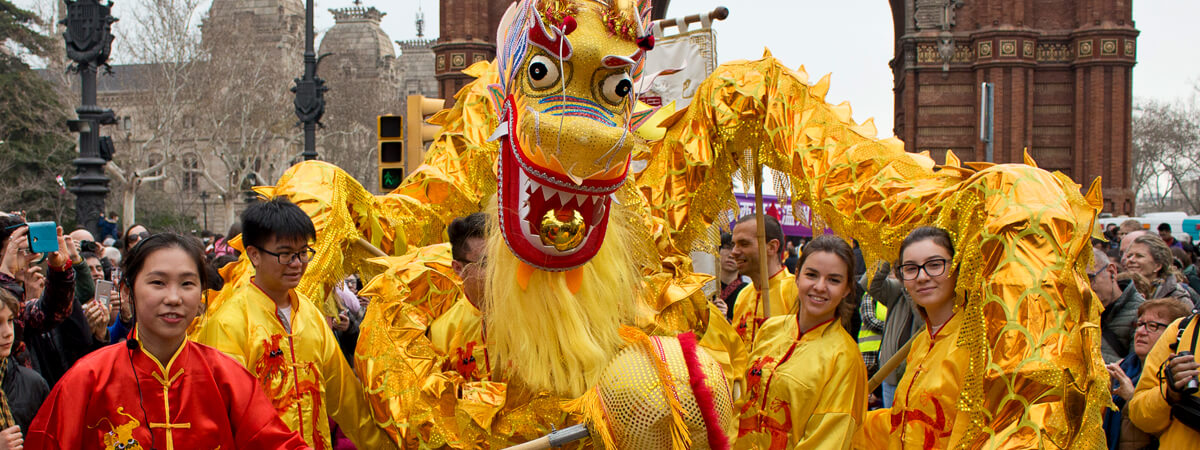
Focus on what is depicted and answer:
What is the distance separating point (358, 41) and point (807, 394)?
58.9 metres

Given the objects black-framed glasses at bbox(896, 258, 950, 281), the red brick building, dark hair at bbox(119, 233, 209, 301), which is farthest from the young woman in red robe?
the red brick building

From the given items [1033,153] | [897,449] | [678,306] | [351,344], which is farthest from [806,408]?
[1033,153]

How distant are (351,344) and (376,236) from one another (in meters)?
1.55

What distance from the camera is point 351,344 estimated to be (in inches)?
232

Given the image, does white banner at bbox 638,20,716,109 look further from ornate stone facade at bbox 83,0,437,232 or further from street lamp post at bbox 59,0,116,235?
ornate stone facade at bbox 83,0,437,232

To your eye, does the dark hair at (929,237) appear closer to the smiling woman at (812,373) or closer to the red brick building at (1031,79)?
the smiling woman at (812,373)

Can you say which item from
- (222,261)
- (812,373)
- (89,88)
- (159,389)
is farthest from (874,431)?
(89,88)

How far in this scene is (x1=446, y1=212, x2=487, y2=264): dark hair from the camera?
12.3 feet

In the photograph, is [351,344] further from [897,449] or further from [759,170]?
[897,449]

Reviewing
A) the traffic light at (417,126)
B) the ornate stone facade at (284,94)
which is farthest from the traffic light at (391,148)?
the ornate stone facade at (284,94)

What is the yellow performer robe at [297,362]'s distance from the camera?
3721mm

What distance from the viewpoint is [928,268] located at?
3.51 m

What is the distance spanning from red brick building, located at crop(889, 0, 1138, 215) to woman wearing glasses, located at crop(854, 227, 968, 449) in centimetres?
2010

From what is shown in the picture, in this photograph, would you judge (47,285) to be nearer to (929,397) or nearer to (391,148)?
(929,397)
